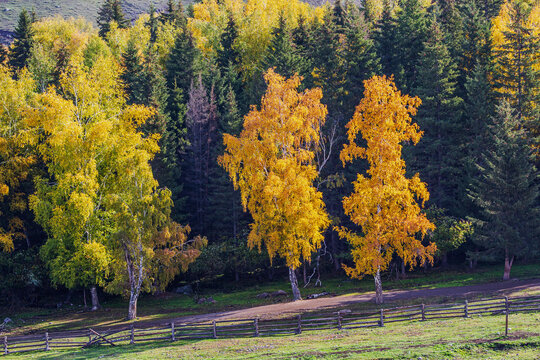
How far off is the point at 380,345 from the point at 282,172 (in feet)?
65.1

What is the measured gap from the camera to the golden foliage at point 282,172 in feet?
140

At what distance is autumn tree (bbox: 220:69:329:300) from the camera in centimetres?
4281

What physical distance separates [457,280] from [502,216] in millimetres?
7366

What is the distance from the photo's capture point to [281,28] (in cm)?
6806

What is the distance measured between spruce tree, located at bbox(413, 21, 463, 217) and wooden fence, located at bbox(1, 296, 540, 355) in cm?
1946

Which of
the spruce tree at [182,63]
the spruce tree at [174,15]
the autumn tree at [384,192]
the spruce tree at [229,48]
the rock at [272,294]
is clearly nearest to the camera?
the autumn tree at [384,192]

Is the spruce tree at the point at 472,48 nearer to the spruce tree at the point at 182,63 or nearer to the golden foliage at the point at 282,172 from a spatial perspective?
the golden foliage at the point at 282,172

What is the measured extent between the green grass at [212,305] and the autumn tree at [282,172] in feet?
22.1

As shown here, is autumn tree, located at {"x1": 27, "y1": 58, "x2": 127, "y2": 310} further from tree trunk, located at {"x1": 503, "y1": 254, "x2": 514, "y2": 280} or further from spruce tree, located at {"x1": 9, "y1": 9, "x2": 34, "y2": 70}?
tree trunk, located at {"x1": 503, "y1": 254, "x2": 514, "y2": 280}

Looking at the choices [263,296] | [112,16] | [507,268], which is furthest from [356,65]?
[112,16]

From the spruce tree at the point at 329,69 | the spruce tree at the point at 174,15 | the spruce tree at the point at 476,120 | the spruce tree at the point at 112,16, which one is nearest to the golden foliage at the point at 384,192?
the spruce tree at the point at 476,120

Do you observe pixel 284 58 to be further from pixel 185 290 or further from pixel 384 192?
pixel 185 290

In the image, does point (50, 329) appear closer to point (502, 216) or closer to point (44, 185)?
point (44, 185)

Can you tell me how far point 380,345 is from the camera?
27125 mm
